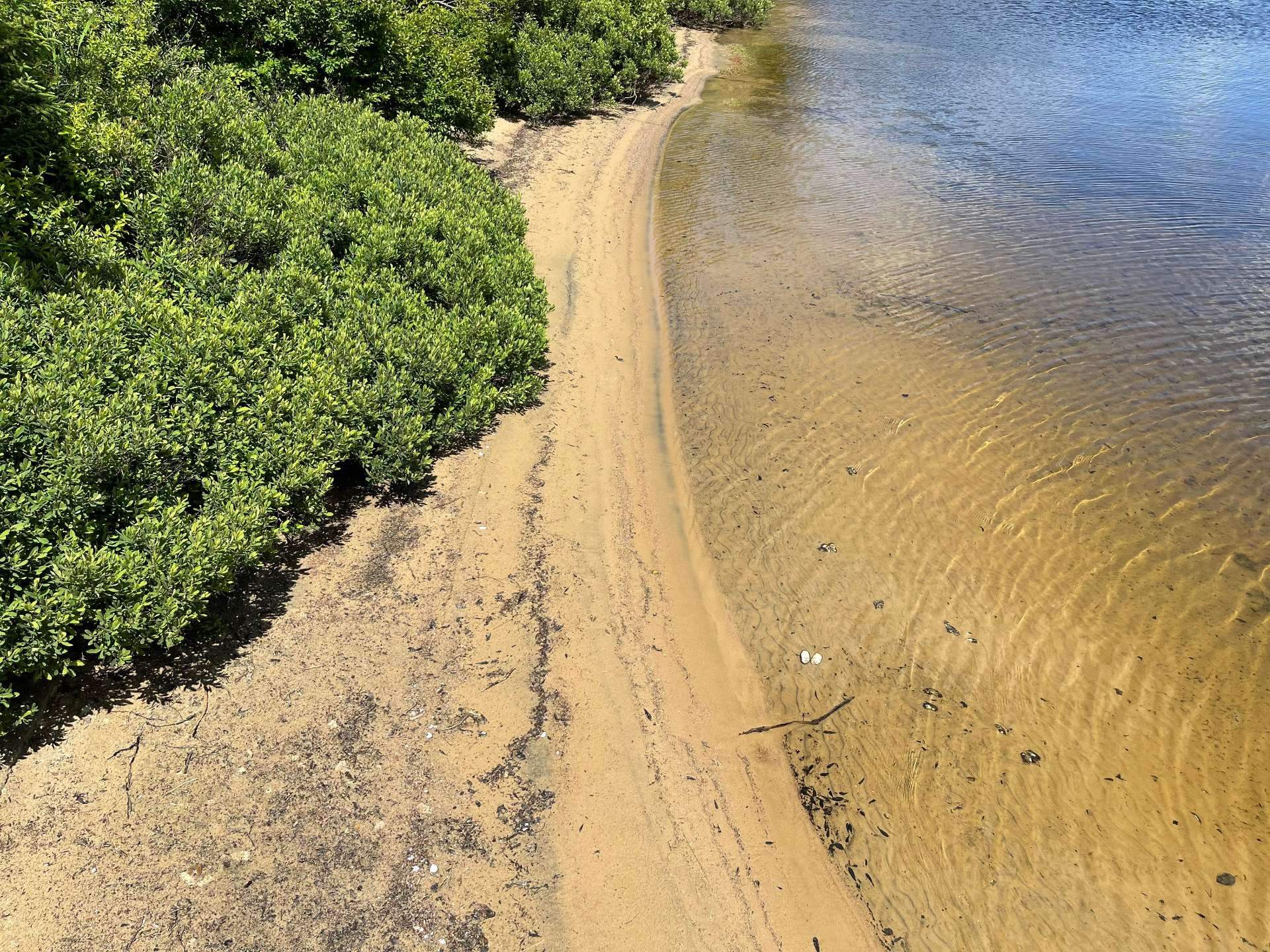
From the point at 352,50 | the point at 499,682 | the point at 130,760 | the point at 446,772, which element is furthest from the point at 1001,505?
the point at 352,50

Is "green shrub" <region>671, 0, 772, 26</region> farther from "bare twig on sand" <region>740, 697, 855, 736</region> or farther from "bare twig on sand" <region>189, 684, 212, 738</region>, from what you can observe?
"bare twig on sand" <region>189, 684, 212, 738</region>

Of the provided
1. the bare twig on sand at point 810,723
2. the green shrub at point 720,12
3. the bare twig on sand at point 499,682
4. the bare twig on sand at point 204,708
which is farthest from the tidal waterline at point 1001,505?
the green shrub at point 720,12

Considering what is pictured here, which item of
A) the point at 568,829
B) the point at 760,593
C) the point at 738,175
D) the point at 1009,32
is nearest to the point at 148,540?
the point at 568,829

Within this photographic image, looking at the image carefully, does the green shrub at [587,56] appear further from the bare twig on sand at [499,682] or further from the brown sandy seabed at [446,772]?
the bare twig on sand at [499,682]

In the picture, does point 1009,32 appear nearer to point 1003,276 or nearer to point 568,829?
point 1003,276

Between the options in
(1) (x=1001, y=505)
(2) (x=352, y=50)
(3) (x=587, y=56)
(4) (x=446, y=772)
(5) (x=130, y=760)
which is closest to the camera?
(5) (x=130, y=760)

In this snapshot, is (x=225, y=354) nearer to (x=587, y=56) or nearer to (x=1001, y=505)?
(x=1001, y=505)
